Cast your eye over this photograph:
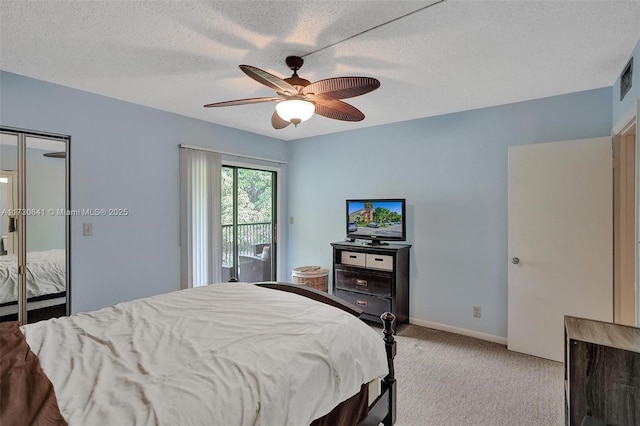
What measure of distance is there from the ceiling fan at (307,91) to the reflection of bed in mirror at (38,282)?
219 centimetres

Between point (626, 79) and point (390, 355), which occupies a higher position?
point (626, 79)

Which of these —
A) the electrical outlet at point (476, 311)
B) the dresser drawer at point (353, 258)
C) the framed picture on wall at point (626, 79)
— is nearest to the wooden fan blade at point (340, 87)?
the framed picture on wall at point (626, 79)

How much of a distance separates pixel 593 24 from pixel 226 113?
10.3ft

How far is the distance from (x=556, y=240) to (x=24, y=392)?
361 cm

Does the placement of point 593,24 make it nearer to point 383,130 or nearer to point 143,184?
point 383,130

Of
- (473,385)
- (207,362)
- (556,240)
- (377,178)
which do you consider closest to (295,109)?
(207,362)

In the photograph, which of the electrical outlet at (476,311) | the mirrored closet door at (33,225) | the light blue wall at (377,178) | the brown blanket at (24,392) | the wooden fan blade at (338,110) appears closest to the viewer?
the brown blanket at (24,392)

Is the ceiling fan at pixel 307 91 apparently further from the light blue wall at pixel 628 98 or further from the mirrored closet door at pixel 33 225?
the mirrored closet door at pixel 33 225

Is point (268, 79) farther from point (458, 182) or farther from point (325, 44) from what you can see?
point (458, 182)

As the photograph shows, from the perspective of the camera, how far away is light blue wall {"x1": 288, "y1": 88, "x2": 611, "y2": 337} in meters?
3.07

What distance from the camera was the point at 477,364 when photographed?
2.81m

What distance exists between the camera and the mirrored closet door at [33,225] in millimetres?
2521

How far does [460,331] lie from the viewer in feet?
11.5

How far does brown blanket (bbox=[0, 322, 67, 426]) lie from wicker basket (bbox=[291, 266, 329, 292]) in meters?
3.04
